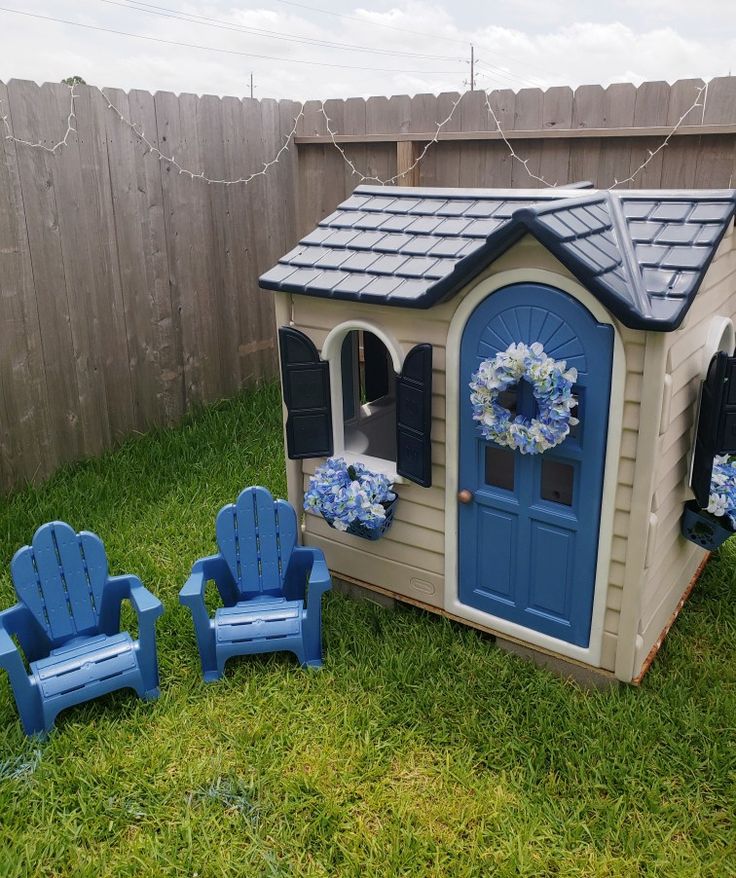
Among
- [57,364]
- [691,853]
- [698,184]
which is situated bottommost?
[691,853]

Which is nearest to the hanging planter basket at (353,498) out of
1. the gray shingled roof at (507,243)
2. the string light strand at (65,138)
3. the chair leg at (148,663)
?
the gray shingled roof at (507,243)

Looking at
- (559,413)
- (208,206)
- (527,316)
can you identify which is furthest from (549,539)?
(208,206)

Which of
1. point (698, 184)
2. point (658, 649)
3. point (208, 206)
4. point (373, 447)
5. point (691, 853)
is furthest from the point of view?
point (208, 206)

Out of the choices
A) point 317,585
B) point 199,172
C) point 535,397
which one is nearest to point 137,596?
point 317,585

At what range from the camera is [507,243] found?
3.13 m

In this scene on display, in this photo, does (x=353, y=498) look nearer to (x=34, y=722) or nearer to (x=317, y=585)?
(x=317, y=585)

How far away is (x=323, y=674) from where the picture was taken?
366 cm

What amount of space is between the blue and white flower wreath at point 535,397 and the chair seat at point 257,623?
1233mm

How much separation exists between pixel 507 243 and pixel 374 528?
4.73 ft

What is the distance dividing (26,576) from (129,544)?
1.25 m

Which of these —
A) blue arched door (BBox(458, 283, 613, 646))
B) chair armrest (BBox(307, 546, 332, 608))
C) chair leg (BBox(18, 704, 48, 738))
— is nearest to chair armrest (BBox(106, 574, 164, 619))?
chair leg (BBox(18, 704, 48, 738))

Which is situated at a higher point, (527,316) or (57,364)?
(527,316)

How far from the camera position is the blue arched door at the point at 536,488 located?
3137 mm

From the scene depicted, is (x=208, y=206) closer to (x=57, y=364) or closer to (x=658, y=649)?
(x=57, y=364)
